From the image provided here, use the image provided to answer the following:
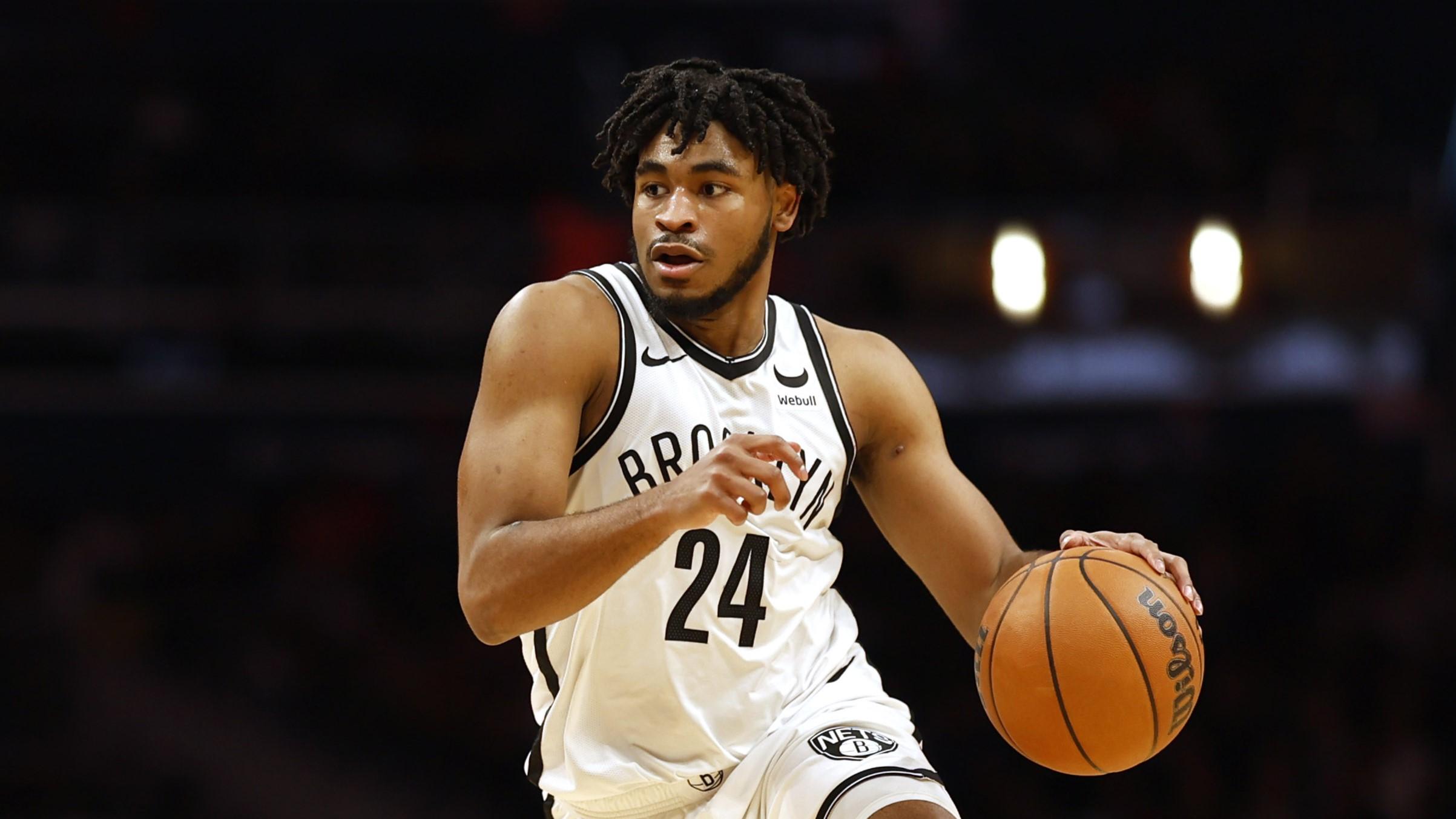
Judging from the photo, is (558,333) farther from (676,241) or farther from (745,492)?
(745,492)

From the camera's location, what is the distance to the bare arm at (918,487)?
3.95m

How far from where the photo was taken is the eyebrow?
368 centimetres

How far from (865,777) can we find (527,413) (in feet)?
3.40

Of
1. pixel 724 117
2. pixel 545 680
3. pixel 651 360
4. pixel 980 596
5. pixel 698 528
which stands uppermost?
pixel 724 117

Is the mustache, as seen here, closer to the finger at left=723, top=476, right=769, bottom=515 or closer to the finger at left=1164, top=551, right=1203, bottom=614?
the finger at left=723, top=476, right=769, bottom=515

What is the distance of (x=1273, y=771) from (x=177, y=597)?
6.86 metres

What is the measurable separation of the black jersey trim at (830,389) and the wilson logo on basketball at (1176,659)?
0.82m

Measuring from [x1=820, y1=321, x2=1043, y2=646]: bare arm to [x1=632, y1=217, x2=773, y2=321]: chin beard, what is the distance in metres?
0.36

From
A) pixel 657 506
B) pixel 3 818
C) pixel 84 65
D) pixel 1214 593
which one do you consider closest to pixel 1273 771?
pixel 1214 593

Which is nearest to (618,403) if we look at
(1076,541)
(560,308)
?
(560,308)

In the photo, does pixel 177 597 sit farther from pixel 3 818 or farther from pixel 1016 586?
pixel 1016 586

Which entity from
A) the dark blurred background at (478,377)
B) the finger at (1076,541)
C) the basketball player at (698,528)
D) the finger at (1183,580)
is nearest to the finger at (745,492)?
the basketball player at (698,528)

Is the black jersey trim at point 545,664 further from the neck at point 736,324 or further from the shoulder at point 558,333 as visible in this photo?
the neck at point 736,324

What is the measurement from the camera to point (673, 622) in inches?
139
